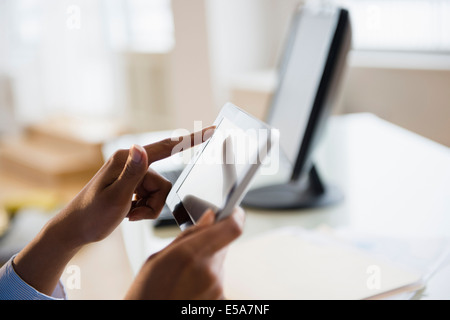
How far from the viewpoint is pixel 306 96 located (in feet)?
3.76

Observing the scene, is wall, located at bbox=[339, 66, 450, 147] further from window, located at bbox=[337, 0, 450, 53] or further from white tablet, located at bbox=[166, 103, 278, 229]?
white tablet, located at bbox=[166, 103, 278, 229]

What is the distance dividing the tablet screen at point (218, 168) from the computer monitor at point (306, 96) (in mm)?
494

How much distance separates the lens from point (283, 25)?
354 cm

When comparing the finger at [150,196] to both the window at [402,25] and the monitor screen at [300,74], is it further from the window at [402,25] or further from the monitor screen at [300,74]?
the window at [402,25]

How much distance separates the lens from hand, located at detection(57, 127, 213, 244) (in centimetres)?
61

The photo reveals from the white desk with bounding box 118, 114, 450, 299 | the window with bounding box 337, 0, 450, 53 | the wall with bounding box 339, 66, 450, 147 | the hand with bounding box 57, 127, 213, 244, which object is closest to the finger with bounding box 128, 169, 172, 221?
the hand with bounding box 57, 127, 213, 244

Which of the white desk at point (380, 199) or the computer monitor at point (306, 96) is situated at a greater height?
the computer monitor at point (306, 96)

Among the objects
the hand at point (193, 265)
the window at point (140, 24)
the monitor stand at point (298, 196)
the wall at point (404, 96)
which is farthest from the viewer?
the window at point (140, 24)

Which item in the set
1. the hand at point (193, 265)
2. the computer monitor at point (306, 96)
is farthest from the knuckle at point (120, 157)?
the computer monitor at point (306, 96)

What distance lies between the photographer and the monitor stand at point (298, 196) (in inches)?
48.2

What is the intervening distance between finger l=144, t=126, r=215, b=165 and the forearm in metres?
0.11

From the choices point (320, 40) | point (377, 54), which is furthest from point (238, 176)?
point (377, 54)

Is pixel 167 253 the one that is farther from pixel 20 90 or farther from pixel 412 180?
pixel 20 90

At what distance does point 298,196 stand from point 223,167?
0.73 metres
